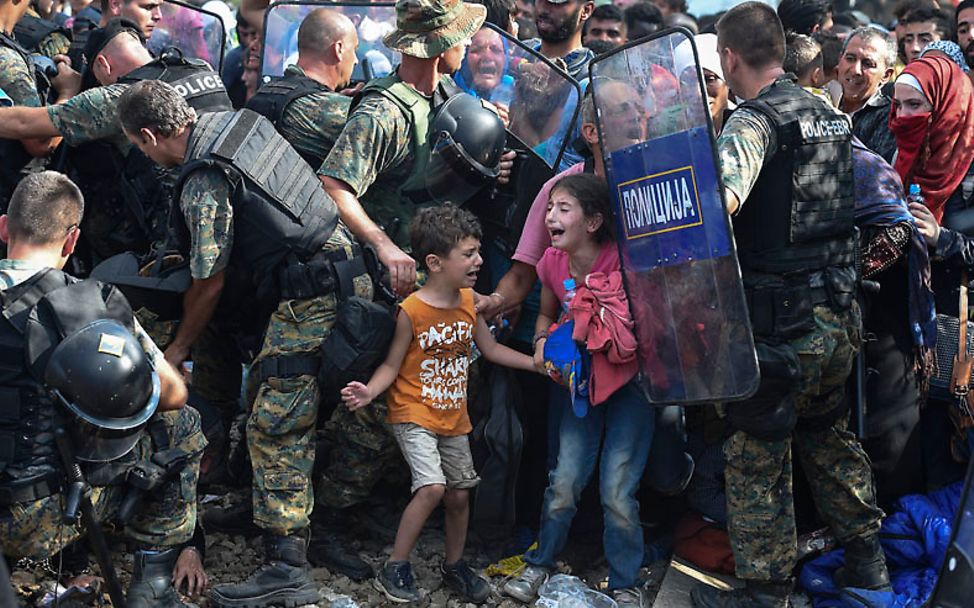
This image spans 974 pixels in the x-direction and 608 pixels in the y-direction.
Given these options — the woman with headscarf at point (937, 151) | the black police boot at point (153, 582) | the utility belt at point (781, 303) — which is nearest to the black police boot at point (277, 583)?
the black police boot at point (153, 582)

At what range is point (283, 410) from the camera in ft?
13.7

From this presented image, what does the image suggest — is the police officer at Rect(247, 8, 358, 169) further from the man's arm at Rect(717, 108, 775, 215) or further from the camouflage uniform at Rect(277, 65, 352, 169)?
the man's arm at Rect(717, 108, 775, 215)

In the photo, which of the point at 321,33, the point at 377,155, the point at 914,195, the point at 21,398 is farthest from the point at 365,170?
the point at 914,195

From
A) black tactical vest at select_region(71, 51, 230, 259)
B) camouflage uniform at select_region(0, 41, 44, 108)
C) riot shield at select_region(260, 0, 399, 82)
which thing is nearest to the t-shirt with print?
black tactical vest at select_region(71, 51, 230, 259)

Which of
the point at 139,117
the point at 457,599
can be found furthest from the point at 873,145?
the point at 139,117

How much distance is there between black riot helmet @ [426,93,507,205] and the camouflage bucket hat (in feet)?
0.71

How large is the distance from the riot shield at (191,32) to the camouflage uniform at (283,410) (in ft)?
7.99

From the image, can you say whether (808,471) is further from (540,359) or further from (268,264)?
(268,264)

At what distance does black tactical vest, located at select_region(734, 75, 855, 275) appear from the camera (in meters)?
3.94

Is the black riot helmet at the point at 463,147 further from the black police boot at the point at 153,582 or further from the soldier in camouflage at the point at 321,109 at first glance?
the black police boot at the point at 153,582

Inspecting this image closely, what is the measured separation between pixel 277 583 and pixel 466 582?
71 cm

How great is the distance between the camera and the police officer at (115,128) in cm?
479

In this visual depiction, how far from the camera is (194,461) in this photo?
157 inches

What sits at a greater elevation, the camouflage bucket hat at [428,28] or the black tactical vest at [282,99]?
the camouflage bucket hat at [428,28]
